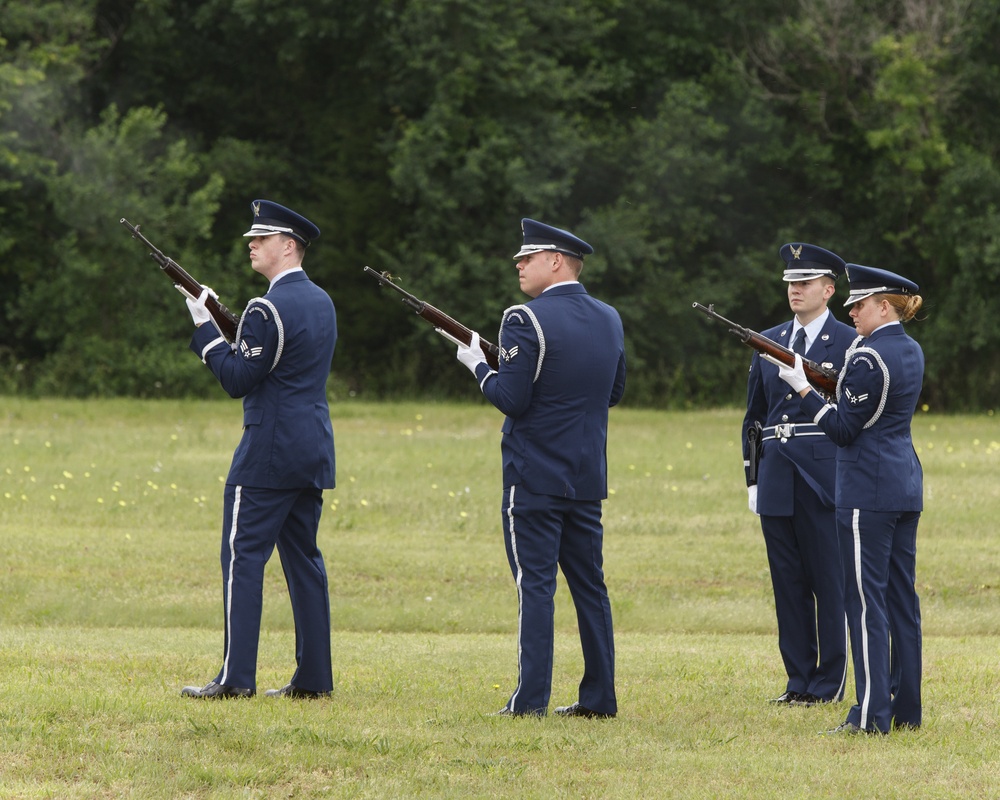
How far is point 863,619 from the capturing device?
21.3 ft

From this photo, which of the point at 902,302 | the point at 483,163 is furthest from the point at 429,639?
the point at 483,163

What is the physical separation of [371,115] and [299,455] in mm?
27752

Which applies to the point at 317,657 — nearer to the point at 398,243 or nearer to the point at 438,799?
the point at 438,799

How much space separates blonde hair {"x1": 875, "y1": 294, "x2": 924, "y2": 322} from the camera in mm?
6617

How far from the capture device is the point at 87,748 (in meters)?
5.82

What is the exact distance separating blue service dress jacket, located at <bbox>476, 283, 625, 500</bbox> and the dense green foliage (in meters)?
24.3

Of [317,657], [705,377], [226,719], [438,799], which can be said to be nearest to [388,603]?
[317,657]

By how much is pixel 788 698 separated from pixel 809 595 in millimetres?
553

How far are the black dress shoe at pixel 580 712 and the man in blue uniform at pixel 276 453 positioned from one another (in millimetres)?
1067

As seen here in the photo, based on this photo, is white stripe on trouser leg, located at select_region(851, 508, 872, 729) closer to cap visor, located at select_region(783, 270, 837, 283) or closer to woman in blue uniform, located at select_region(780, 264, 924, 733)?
woman in blue uniform, located at select_region(780, 264, 924, 733)

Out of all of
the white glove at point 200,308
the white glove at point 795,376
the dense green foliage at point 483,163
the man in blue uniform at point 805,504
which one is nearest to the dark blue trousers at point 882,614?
the white glove at point 795,376

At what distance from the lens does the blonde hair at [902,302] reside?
662 cm

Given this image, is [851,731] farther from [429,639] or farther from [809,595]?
[429,639]

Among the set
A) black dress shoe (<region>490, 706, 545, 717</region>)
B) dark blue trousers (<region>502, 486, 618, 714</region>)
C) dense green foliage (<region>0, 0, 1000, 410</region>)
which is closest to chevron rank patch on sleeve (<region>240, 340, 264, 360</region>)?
dark blue trousers (<region>502, 486, 618, 714</region>)
